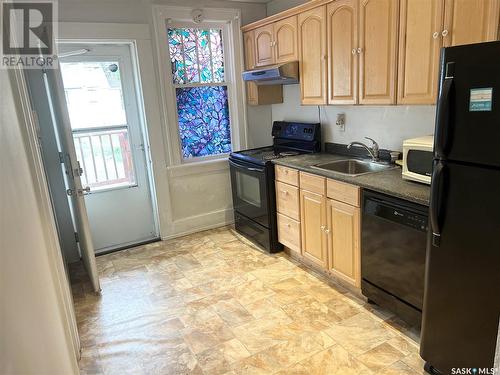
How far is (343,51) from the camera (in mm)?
2846

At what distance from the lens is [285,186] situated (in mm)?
3322

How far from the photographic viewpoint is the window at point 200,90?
12.8 ft

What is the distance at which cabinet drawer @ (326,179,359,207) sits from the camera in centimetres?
253

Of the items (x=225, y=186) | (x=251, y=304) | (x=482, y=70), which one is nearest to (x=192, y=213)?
(x=225, y=186)

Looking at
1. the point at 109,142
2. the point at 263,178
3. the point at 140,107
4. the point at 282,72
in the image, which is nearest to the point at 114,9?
the point at 140,107

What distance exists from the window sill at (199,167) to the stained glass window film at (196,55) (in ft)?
2.94

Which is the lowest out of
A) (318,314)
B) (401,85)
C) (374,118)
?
(318,314)

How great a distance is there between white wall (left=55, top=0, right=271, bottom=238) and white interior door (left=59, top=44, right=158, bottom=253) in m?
0.17

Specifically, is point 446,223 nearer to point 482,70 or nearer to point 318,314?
point 482,70

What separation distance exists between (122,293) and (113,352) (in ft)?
2.51

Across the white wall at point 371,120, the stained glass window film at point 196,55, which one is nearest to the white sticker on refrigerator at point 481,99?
the white wall at point 371,120

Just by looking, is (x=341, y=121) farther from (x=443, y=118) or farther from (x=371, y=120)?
(x=443, y=118)

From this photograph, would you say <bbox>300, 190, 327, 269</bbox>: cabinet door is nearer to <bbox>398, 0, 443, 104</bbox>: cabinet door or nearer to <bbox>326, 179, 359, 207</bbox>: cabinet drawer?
<bbox>326, 179, 359, 207</bbox>: cabinet drawer

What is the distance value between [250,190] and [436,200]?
224 cm
